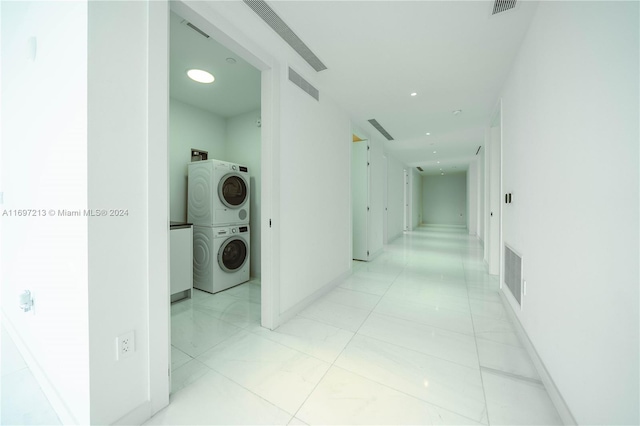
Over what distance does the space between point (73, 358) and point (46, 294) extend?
0.53 metres

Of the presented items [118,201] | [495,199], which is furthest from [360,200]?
[118,201]

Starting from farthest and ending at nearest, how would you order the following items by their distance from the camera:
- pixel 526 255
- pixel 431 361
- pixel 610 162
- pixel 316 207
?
pixel 316 207 → pixel 526 255 → pixel 431 361 → pixel 610 162

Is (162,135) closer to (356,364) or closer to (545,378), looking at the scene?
(356,364)

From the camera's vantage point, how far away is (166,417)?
4.13 feet

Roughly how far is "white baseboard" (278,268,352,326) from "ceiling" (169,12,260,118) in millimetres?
2664

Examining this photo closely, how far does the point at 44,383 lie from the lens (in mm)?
1422

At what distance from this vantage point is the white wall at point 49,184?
1088 mm

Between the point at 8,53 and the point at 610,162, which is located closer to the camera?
the point at 610,162

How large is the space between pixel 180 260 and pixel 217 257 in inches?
17.1

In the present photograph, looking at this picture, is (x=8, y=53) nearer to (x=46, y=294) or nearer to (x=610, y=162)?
(x=46, y=294)

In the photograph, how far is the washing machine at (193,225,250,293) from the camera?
3.12 metres

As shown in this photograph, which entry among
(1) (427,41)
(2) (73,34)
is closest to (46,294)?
(2) (73,34)

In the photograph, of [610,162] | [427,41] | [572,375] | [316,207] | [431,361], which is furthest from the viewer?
[316,207]

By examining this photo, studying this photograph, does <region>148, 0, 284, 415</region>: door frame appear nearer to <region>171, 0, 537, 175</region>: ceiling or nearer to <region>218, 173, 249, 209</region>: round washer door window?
<region>171, 0, 537, 175</region>: ceiling
